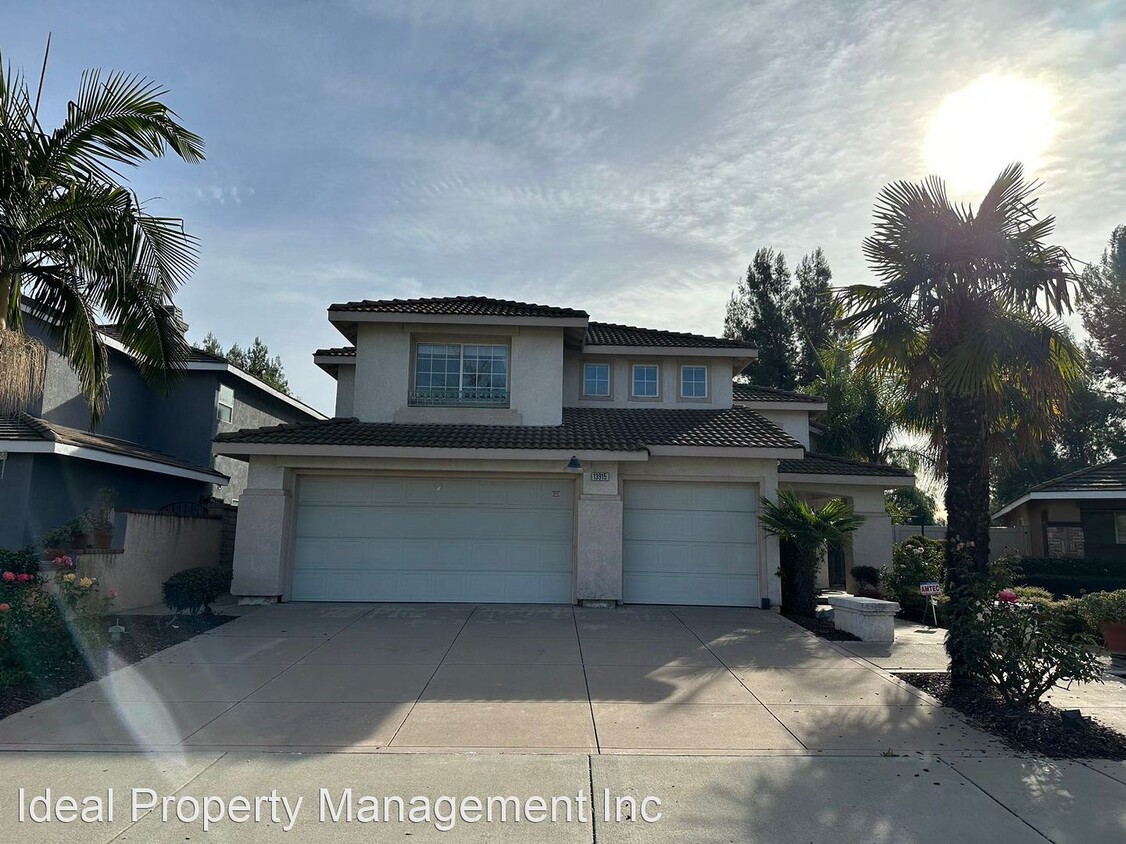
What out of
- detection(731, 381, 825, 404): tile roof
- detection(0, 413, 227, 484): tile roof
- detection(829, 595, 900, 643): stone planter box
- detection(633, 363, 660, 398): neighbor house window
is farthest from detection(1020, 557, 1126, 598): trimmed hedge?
detection(0, 413, 227, 484): tile roof

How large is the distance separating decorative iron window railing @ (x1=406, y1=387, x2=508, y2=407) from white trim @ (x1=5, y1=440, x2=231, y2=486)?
5.32 meters

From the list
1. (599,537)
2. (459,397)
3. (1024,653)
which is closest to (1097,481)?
(599,537)

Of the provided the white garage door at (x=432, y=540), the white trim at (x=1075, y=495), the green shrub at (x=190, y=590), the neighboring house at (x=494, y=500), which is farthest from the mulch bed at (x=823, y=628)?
the white trim at (x=1075, y=495)

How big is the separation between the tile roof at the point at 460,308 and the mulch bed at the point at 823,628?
695 cm

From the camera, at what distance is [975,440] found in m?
8.85

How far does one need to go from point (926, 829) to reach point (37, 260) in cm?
1029

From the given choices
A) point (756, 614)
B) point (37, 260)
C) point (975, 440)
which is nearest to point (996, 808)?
point (975, 440)

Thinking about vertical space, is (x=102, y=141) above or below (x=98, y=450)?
above

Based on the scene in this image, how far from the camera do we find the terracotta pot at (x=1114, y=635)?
35.6 feet

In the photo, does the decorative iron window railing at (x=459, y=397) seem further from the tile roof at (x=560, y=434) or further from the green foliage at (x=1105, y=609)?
the green foliage at (x=1105, y=609)

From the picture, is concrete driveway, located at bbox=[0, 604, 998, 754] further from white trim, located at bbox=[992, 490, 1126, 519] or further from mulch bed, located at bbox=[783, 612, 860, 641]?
white trim, located at bbox=[992, 490, 1126, 519]

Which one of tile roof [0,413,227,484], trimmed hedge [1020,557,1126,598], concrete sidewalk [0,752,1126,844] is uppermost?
tile roof [0,413,227,484]

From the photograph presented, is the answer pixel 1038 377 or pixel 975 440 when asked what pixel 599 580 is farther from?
pixel 1038 377

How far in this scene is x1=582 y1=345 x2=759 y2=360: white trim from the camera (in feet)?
52.7
